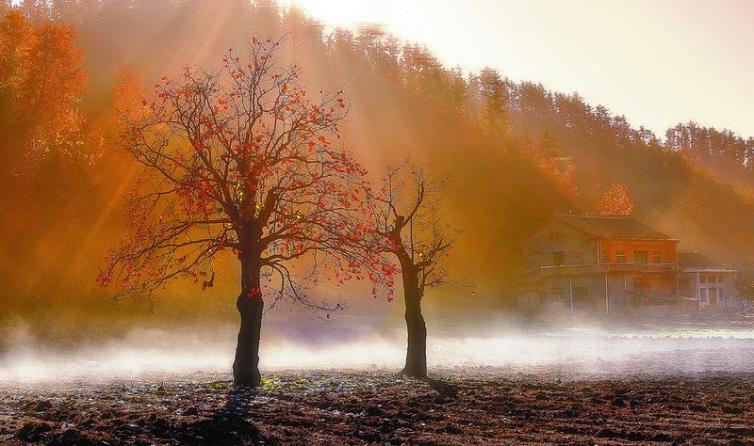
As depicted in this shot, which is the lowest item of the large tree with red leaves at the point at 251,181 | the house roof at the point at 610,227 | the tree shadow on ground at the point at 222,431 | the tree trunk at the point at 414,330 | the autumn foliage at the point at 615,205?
the tree shadow on ground at the point at 222,431

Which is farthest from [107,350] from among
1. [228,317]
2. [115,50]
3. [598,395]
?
[115,50]

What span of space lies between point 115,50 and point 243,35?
23183mm

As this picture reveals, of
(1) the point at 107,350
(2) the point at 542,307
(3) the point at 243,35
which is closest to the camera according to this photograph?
(1) the point at 107,350

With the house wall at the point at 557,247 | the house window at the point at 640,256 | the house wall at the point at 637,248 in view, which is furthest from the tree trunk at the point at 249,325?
the house window at the point at 640,256

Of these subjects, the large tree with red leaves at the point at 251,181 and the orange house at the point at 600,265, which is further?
the orange house at the point at 600,265

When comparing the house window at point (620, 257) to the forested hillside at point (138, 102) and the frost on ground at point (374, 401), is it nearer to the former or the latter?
the forested hillside at point (138, 102)

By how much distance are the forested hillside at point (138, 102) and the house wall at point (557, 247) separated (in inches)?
149

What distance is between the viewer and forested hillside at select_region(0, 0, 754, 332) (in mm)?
51281

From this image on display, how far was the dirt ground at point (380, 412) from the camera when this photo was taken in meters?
14.6

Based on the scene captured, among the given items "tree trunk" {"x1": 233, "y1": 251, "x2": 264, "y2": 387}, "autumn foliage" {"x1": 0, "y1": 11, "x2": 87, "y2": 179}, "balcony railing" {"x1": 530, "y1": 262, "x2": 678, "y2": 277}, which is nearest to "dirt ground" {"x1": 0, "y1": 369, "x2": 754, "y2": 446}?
"tree trunk" {"x1": 233, "y1": 251, "x2": 264, "y2": 387}

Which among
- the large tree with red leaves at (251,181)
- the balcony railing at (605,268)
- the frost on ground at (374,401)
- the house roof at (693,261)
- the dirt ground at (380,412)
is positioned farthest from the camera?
the house roof at (693,261)

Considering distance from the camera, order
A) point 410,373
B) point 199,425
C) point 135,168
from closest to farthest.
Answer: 1. point 199,425
2. point 410,373
3. point 135,168

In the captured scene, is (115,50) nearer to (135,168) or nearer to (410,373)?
(135,168)

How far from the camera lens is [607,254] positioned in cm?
8862
